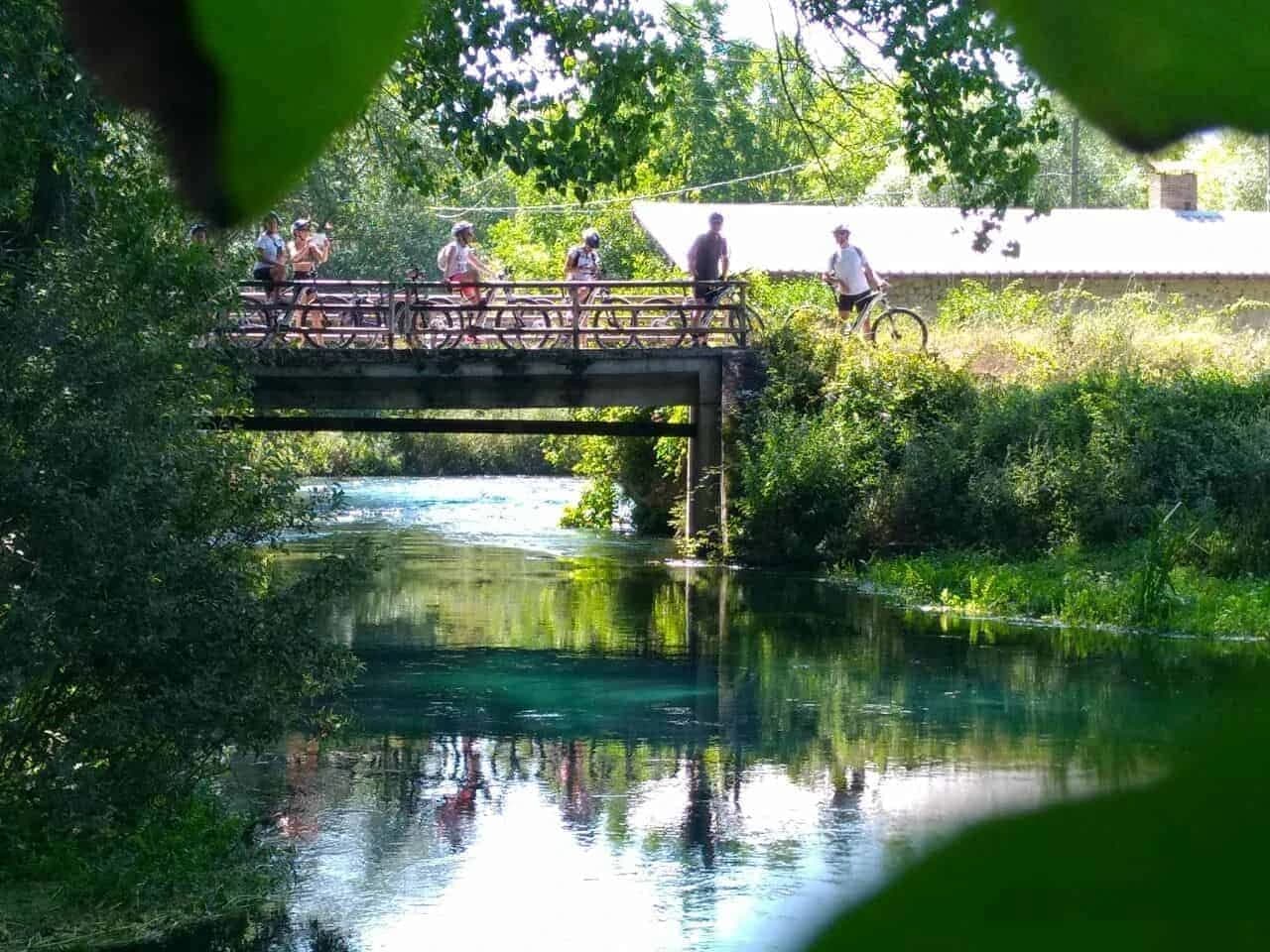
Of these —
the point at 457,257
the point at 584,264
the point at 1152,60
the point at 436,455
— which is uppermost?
the point at 584,264

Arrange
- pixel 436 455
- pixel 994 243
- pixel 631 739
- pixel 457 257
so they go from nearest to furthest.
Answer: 1. pixel 457 257
2. pixel 631 739
3. pixel 994 243
4. pixel 436 455

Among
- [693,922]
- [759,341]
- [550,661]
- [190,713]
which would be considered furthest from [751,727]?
[759,341]

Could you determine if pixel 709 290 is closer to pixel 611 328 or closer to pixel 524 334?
pixel 611 328

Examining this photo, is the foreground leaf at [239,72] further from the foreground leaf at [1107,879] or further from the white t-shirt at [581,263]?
the white t-shirt at [581,263]

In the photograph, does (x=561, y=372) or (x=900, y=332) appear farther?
(x=900, y=332)

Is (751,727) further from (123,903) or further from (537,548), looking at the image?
(537,548)

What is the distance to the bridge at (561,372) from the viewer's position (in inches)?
725

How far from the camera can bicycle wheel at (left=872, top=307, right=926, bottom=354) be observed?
61.6ft

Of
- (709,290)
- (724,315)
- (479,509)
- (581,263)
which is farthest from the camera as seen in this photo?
(479,509)

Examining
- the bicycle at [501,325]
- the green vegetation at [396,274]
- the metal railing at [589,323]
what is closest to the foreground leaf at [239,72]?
the green vegetation at [396,274]

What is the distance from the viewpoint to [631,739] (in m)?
10.5

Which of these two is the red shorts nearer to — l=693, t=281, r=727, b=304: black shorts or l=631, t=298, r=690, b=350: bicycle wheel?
l=631, t=298, r=690, b=350: bicycle wheel

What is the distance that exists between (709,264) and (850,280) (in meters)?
1.72

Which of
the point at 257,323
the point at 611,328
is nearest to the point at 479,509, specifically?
the point at 611,328
